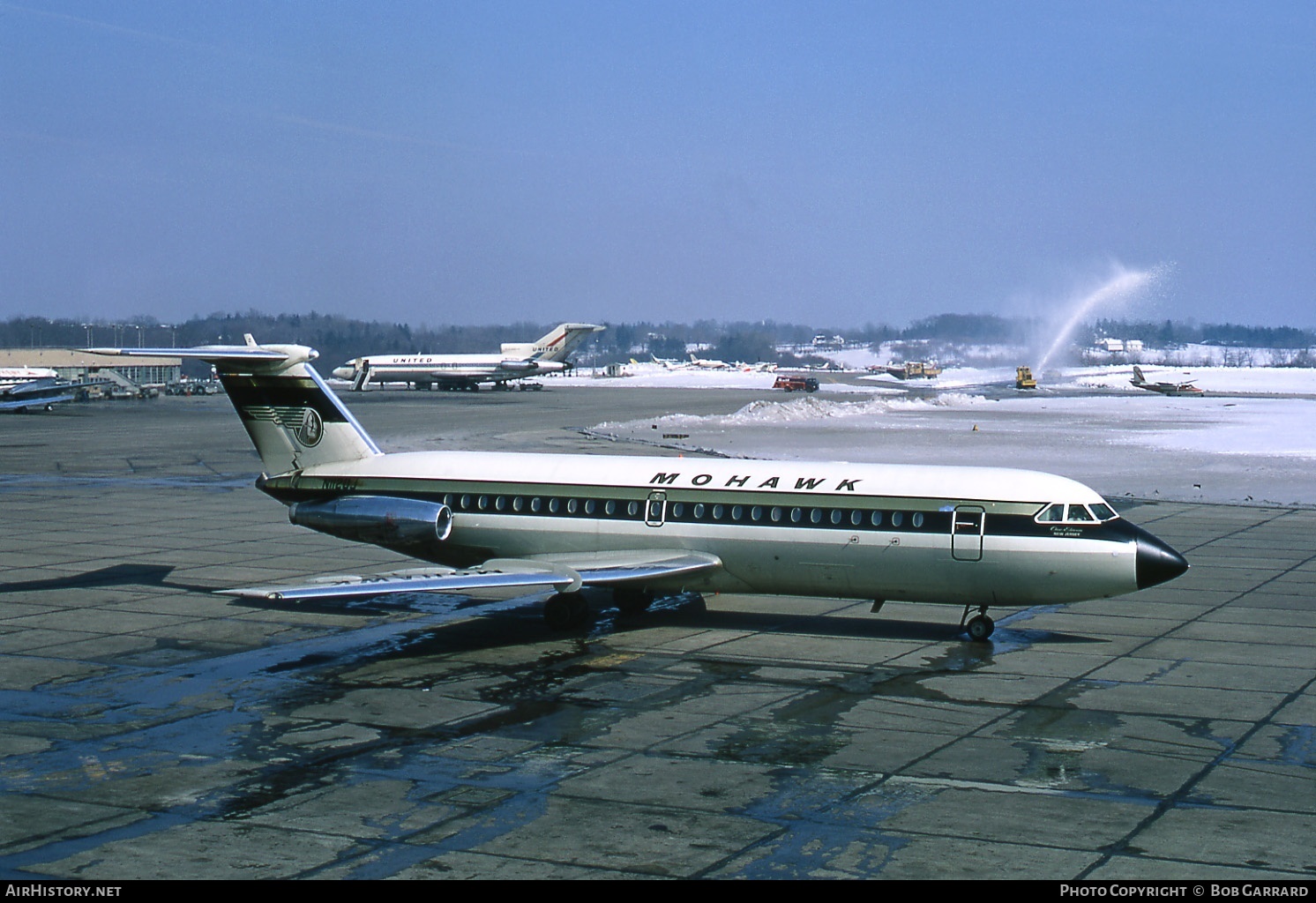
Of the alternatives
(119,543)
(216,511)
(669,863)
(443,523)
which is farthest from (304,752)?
(216,511)

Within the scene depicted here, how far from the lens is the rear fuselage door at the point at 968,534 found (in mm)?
22156

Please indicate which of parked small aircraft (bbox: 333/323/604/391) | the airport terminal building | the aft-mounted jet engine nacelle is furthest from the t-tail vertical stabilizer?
the airport terminal building

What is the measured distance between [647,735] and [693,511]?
729cm

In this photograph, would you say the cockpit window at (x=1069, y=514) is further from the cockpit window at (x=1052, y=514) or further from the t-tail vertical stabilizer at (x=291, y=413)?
the t-tail vertical stabilizer at (x=291, y=413)

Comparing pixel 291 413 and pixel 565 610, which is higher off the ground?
pixel 291 413

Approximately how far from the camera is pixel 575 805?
14258 millimetres

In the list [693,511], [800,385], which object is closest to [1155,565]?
[693,511]

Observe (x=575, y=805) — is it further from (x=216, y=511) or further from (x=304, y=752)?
(x=216, y=511)

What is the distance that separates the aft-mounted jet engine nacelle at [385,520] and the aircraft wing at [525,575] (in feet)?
4.36

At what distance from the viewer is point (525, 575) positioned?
22422 millimetres

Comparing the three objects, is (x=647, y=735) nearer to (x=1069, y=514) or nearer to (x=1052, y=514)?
(x=1052, y=514)

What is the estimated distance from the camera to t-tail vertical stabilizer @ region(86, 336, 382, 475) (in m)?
26.5

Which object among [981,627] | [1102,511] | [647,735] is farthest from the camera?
[981,627]

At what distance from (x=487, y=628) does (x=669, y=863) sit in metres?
12.1
